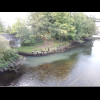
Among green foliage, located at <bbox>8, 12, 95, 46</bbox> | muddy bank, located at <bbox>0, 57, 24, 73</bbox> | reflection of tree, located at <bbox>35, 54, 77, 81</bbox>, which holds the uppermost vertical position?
green foliage, located at <bbox>8, 12, 95, 46</bbox>

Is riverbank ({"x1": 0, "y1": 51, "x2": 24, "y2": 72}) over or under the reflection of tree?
over

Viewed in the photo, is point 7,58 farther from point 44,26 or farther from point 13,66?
point 44,26

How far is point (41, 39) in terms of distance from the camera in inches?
484

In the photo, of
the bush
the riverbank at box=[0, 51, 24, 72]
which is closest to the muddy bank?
the riverbank at box=[0, 51, 24, 72]

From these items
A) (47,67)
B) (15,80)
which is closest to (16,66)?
(15,80)

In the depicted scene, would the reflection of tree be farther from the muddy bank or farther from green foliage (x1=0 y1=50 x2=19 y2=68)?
green foliage (x1=0 y1=50 x2=19 y2=68)

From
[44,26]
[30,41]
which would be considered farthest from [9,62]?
[44,26]

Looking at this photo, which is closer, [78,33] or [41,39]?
[41,39]

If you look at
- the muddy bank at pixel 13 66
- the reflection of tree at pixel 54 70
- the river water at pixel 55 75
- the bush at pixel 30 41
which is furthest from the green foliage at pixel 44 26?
the reflection of tree at pixel 54 70
